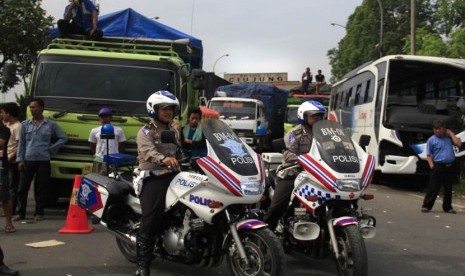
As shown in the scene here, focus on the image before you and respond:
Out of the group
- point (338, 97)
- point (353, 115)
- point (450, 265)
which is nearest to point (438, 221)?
point (450, 265)

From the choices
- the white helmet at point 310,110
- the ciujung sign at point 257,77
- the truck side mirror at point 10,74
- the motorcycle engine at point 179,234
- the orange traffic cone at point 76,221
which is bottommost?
the orange traffic cone at point 76,221

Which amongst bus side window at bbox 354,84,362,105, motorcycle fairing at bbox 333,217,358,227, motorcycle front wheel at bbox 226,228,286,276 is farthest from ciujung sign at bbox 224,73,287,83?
motorcycle front wheel at bbox 226,228,286,276

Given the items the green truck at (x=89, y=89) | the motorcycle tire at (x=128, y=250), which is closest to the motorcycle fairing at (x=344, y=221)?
the motorcycle tire at (x=128, y=250)

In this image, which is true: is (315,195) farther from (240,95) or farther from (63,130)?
(240,95)

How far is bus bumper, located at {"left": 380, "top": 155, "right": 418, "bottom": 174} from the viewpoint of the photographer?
12.8 m

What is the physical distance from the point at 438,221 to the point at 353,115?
8011 mm

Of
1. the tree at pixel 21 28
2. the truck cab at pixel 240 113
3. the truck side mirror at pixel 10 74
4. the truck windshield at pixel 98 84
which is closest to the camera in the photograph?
the truck windshield at pixel 98 84

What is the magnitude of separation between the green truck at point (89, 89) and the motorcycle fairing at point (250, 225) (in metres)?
4.24

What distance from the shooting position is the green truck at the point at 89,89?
859 cm

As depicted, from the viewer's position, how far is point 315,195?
17.3 ft

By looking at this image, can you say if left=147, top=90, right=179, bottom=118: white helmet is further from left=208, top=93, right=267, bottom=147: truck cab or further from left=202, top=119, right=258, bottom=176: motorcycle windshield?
left=208, top=93, right=267, bottom=147: truck cab

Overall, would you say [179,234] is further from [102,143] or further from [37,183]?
[37,183]

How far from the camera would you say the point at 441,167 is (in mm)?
10383

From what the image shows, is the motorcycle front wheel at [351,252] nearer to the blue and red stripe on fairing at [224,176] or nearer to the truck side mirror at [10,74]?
the blue and red stripe on fairing at [224,176]
